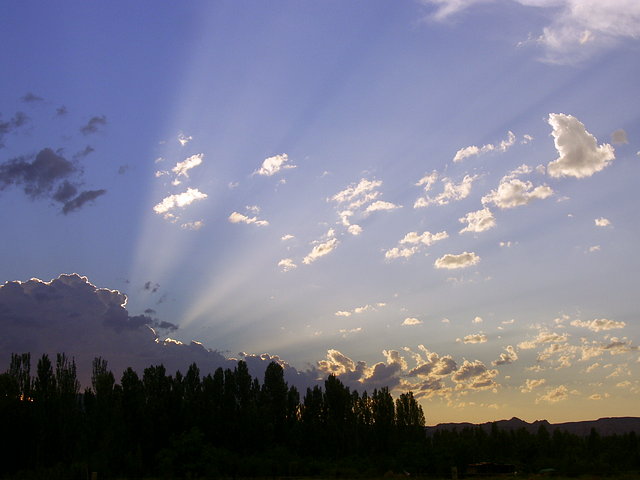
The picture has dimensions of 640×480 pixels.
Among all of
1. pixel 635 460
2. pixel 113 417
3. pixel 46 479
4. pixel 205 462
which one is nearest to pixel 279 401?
pixel 113 417

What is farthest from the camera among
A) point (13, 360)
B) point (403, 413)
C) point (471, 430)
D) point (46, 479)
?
point (471, 430)

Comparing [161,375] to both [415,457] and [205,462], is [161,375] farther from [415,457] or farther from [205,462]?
[415,457]

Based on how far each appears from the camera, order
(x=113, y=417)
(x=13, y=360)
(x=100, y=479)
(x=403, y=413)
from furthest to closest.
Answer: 1. (x=403, y=413)
2. (x=13, y=360)
3. (x=113, y=417)
4. (x=100, y=479)

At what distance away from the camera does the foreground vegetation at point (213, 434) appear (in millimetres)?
52000

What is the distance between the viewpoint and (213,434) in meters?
64.8

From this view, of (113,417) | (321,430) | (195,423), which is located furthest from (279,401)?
(113,417)

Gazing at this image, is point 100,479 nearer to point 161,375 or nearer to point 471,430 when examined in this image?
point 161,375

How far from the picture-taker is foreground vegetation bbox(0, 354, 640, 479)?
5200 cm

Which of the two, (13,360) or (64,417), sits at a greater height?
(13,360)

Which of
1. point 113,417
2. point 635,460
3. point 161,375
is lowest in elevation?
point 635,460

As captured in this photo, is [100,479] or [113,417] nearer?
[100,479]

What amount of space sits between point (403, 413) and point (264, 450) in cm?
3160

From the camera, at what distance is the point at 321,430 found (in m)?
75.3

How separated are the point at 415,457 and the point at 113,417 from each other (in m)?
30.3
